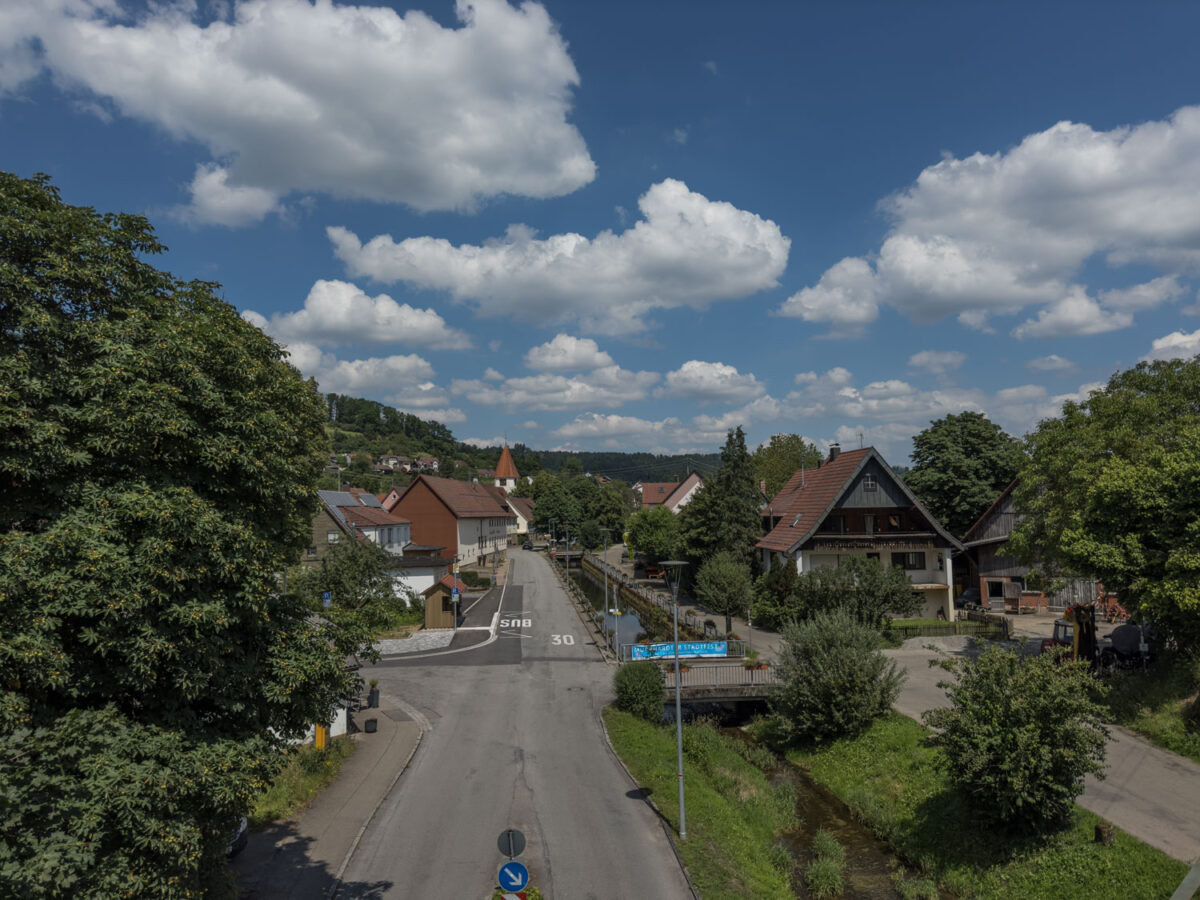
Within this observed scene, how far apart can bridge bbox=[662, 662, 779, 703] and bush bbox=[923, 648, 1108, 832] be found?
414 inches

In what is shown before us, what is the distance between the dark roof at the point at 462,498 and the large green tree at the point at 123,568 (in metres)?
59.1

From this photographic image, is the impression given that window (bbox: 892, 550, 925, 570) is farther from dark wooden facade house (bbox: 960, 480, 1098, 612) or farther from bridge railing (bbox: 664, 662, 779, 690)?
bridge railing (bbox: 664, 662, 779, 690)

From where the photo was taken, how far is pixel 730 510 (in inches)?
1698

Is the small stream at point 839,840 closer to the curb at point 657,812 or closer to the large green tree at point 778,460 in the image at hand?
the curb at point 657,812

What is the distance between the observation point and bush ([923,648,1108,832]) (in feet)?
47.6

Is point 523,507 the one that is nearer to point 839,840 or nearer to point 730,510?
point 730,510

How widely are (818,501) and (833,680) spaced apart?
1894cm

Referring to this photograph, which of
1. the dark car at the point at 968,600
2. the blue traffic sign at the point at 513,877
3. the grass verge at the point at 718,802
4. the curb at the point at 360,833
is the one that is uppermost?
the blue traffic sign at the point at 513,877

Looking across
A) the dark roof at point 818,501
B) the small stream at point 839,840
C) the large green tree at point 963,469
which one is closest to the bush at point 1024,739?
the small stream at point 839,840

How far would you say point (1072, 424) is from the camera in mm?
27625

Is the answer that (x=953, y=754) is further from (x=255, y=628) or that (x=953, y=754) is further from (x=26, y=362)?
(x=26, y=362)

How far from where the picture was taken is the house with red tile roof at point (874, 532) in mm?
38375

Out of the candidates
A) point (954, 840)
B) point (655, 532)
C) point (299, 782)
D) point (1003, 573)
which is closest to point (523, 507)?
point (655, 532)

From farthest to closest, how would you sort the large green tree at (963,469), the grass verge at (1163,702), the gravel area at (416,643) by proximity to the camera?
the large green tree at (963,469) < the gravel area at (416,643) < the grass verge at (1163,702)
